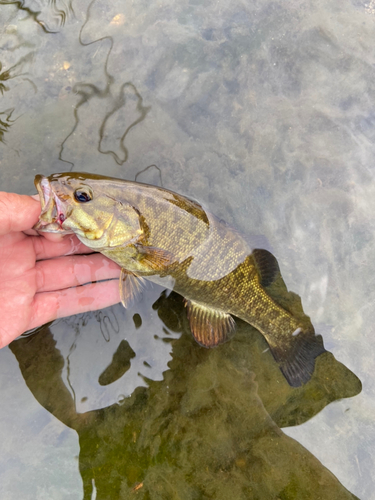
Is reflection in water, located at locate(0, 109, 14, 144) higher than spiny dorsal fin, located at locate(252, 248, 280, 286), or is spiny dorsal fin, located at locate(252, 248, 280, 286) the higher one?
spiny dorsal fin, located at locate(252, 248, 280, 286)

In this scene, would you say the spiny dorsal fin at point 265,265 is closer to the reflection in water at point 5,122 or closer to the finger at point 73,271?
the finger at point 73,271

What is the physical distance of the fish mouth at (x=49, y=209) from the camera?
123 inches

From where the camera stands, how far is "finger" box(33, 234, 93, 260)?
3.84 meters

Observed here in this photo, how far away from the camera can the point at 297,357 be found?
12.2 feet

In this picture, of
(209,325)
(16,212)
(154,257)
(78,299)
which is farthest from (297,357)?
(16,212)

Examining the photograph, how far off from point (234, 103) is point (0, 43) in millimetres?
2778

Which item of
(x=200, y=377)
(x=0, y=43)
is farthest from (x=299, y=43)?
(x=200, y=377)

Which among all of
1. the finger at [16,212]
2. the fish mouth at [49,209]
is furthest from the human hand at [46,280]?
the fish mouth at [49,209]

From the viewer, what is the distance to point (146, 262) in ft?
11.4

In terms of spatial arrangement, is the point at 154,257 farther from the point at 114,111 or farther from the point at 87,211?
the point at 114,111

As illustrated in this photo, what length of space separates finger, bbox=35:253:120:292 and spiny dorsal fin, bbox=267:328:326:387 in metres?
2.00

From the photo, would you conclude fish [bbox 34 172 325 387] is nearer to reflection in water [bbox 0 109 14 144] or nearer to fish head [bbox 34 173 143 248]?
fish head [bbox 34 173 143 248]

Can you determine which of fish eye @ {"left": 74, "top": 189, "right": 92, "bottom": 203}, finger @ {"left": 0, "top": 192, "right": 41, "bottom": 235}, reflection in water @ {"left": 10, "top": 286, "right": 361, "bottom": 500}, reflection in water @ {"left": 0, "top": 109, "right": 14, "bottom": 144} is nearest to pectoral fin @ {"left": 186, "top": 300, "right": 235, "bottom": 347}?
reflection in water @ {"left": 10, "top": 286, "right": 361, "bottom": 500}

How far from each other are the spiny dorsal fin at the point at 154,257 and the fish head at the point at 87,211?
0.48 feet
